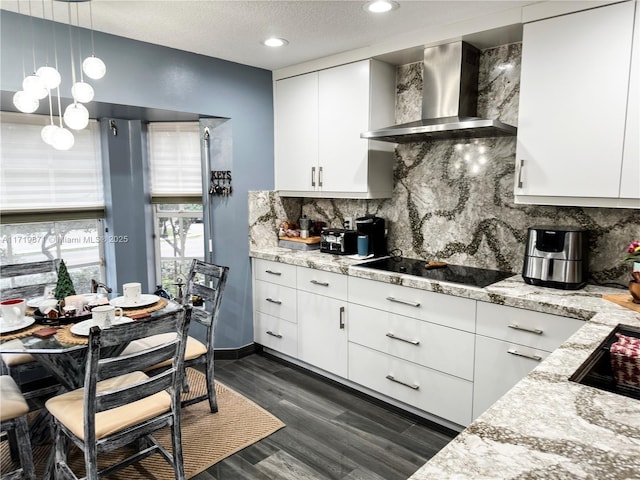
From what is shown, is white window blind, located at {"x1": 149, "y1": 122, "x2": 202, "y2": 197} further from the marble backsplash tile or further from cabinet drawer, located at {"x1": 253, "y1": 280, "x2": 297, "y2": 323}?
the marble backsplash tile

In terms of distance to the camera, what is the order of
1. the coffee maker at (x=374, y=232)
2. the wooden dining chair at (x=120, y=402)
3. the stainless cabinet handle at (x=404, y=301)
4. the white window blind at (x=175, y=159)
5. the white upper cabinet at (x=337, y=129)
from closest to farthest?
the wooden dining chair at (x=120, y=402) → the stainless cabinet handle at (x=404, y=301) → the white upper cabinet at (x=337, y=129) → the coffee maker at (x=374, y=232) → the white window blind at (x=175, y=159)

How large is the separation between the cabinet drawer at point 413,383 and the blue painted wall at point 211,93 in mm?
1219

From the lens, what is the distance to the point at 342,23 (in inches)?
102

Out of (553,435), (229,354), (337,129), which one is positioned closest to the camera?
(553,435)

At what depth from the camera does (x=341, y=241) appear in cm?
334

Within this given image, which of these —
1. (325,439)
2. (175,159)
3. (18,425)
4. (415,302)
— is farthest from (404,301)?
(175,159)

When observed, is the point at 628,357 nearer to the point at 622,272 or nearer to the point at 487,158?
the point at 622,272

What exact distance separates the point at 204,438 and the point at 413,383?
131cm

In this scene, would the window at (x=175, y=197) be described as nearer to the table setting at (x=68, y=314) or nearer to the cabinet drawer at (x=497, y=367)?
the table setting at (x=68, y=314)

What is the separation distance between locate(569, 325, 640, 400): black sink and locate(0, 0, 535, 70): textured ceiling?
1.87m

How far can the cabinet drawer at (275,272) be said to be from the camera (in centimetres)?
335

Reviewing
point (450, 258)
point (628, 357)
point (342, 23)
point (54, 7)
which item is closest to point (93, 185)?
point (54, 7)

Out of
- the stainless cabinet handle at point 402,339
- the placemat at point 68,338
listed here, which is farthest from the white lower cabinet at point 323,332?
the placemat at point 68,338

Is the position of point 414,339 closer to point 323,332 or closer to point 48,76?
point 323,332
